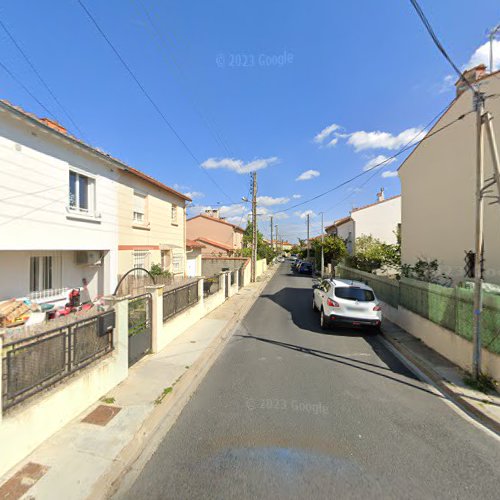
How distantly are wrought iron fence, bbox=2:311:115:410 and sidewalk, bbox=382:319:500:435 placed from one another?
569 cm

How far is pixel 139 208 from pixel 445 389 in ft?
38.1

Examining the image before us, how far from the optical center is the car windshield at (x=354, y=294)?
886 centimetres

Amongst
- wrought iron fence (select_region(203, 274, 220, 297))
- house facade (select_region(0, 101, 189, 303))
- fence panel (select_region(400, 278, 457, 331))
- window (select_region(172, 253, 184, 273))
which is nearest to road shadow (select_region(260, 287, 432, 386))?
fence panel (select_region(400, 278, 457, 331))

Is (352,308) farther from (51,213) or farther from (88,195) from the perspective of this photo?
(88,195)

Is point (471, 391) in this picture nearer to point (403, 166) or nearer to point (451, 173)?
point (451, 173)

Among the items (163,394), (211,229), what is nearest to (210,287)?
(163,394)

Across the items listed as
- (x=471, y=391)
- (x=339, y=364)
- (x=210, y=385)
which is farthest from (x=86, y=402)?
(x=471, y=391)

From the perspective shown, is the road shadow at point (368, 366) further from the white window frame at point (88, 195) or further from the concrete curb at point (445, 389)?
the white window frame at point (88, 195)

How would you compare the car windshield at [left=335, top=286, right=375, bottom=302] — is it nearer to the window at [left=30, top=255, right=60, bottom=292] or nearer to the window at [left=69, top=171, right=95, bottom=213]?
the window at [left=69, top=171, right=95, bottom=213]

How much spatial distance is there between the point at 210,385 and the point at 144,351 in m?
1.86

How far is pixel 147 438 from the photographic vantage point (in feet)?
11.9

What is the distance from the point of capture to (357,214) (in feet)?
94.1

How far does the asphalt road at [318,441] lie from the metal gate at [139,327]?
150 cm

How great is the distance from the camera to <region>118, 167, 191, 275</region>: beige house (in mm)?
11047
